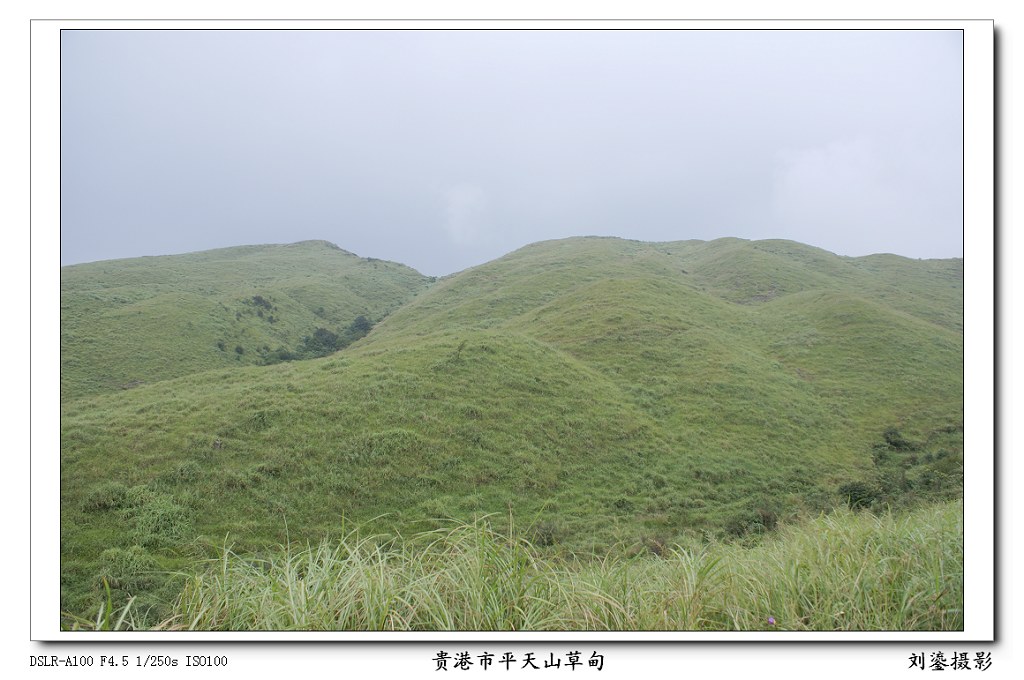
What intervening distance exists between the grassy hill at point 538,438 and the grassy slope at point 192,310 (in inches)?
28.7

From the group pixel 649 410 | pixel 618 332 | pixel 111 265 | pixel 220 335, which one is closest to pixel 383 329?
pixel 220 335

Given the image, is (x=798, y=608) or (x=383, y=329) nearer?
(x=798, y=608)

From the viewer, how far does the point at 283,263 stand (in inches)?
3506

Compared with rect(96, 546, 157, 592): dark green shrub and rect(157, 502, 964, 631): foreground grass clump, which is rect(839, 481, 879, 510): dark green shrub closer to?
rect(157, 502, 964, 631): foreground grass clump

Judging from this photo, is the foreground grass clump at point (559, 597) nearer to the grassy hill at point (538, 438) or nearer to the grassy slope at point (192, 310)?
the grassy hill at point (538, 438)

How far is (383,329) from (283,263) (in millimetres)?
52158

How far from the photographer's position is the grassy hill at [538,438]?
1103 centimetres

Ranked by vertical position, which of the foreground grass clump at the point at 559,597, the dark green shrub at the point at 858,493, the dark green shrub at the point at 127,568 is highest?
the foreground grass clump at the point at 559,597

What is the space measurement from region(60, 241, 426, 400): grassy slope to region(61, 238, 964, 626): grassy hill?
0.73 metres

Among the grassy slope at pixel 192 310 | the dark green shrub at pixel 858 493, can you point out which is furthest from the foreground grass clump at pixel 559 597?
the dark green shrub at pixel 858 493

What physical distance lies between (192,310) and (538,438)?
107 ft

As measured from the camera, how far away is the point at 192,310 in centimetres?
3647

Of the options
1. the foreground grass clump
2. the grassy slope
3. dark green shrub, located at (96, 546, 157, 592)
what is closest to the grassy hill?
dark green shrub, located at (96, 546, 157, 592)
